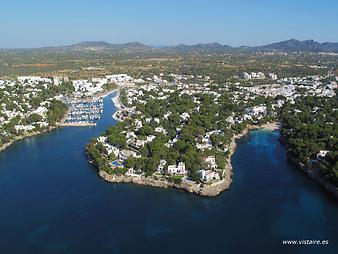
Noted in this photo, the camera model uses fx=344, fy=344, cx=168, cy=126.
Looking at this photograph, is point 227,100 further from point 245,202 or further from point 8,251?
point 8,251

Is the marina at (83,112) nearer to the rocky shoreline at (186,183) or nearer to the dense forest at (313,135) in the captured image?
the rocky shoreline at (186,183)

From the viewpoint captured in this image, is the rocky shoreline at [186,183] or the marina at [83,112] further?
the marina at [83,112]

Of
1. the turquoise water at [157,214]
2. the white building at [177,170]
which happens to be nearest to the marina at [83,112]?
the turquoise water at [157,214]

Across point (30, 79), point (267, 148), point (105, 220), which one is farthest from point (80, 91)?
point (105, 220)

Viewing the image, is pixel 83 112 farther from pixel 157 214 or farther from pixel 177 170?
pixel 157 214

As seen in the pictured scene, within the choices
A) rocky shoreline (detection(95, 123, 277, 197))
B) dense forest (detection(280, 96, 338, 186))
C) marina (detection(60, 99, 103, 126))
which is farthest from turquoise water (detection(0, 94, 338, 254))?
marina (detection(60, 99, 103, 126))

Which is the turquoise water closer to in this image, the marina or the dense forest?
the dense forest

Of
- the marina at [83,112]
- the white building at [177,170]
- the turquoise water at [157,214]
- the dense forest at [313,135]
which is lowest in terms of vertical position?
the turquoise water at [157,214]

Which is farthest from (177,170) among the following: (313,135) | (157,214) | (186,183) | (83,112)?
(83,112)
